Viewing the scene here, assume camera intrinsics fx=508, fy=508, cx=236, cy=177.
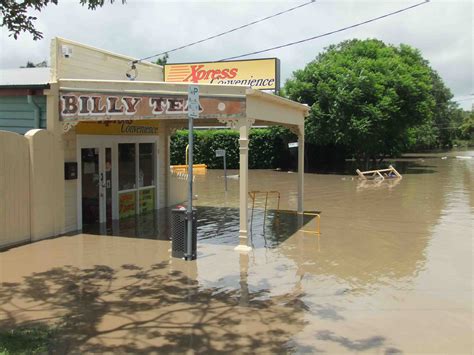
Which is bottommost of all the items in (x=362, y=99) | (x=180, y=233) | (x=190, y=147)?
(x=180, y=233)

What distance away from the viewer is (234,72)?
112ft

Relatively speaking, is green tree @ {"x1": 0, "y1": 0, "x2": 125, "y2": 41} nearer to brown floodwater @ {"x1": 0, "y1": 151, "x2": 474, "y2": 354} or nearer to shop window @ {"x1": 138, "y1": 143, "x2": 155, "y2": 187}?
brown floodwater @ {"x1": 0, "y1": 151, "x2": 474, "y2": 354}

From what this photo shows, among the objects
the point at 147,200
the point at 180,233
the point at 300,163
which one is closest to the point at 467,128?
the point at 300,163

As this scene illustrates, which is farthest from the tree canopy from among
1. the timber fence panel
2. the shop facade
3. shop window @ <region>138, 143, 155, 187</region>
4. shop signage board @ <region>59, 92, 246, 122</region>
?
the timber fence panel

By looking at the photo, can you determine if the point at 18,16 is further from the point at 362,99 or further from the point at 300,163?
the point at 362,99

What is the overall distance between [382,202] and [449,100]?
Result: 63478 millimetres

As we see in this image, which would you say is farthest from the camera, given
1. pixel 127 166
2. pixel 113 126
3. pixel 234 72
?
pixel 234 72

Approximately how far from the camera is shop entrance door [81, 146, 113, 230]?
12742 mm

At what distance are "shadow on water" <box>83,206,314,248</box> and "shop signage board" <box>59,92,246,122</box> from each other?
2.72 m

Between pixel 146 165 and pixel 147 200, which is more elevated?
pixel 146 165

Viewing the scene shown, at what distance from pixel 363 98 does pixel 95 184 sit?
20210 mm

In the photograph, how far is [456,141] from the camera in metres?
98.9

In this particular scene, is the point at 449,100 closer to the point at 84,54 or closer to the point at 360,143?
the point at 360,143

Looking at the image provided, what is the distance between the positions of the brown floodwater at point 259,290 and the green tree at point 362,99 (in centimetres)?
1636
